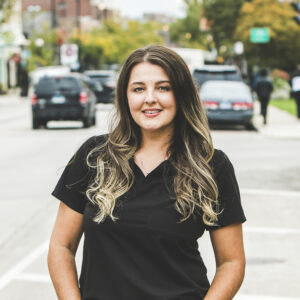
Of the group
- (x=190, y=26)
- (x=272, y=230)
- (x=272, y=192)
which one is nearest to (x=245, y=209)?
(x=272, y=230)

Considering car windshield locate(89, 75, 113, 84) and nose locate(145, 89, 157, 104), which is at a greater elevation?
nose locate(145, 89, 157, 104)

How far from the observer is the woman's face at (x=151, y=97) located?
9.68ft

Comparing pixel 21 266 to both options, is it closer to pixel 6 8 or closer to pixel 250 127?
pixel 250 127

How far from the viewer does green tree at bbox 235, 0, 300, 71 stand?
47281 mm

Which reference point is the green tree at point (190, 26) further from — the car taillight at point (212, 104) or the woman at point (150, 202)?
the woman at point (150, 202)

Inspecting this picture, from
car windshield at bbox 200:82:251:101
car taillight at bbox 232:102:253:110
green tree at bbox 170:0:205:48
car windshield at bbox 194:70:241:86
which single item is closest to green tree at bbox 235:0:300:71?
car windshield at bbox 194:70:241:86

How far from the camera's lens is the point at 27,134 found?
2383cm

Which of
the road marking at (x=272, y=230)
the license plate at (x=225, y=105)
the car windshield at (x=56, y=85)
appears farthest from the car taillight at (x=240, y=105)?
the road marking at (x=272, y=230)

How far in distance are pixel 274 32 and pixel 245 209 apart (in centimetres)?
3812

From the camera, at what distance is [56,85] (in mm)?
26422

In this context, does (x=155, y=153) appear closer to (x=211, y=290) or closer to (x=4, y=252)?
(x=211, y=290)

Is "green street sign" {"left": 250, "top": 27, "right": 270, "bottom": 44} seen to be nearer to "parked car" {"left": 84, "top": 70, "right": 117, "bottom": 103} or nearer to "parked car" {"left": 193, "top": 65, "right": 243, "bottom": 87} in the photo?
"parked car" {"left": 193, "top": 65, "right": 243, "bottom": 87}

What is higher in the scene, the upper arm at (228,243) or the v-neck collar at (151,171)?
the v-neck collar at (151,171)

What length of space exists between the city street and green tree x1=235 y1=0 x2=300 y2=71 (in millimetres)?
27042
